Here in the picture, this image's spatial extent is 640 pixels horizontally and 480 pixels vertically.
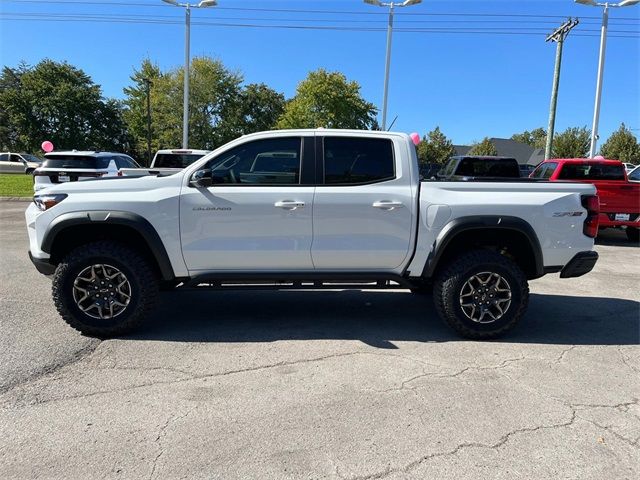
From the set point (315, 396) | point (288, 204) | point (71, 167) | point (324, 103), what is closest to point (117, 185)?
point (288, 204)

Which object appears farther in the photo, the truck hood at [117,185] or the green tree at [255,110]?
the green tree at [255,110]

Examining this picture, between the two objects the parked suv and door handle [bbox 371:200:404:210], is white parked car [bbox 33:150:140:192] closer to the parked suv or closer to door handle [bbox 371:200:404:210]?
the parked suv

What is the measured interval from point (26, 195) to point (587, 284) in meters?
17.3

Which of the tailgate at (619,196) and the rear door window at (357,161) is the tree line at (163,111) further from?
the rear door window at (357,161)

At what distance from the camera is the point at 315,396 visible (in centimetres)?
349

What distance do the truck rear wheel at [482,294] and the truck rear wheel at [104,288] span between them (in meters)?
2.82

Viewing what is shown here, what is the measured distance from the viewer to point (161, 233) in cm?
443

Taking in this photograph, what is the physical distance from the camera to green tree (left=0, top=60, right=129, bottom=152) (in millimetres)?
45531

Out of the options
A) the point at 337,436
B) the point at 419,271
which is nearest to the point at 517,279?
the point at 419,271

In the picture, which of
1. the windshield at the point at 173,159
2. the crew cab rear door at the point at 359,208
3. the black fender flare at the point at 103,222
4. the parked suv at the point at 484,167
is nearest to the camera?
the black fender flare at the point at 103,222

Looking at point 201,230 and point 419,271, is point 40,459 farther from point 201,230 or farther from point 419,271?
point 419,271

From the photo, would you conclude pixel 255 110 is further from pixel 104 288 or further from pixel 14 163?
pixel 104 288

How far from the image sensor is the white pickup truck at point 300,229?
4414mm

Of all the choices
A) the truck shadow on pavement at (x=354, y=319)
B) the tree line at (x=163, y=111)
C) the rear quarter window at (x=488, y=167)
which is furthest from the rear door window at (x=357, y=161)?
the tree line at (x=163, y=111)
